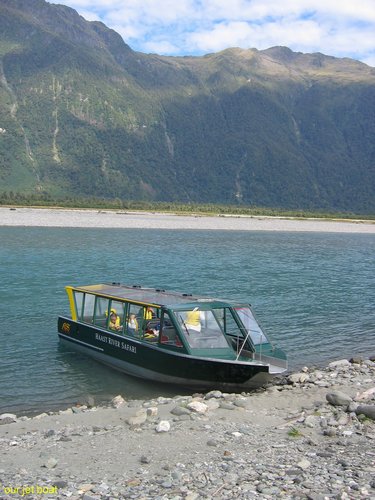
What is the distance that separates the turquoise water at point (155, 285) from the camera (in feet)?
57.1

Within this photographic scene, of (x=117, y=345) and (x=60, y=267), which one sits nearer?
(x=117, y=345)

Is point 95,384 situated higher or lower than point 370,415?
lower

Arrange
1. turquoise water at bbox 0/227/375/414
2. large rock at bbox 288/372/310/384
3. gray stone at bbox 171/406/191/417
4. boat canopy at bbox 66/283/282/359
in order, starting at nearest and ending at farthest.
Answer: gray stone at bbox 171/406/191/417 → large rock at bbox 288/372/310/384 → boat canopy at bbox 66/283/282/359 → turquoise water at bbox 0/227/375/414

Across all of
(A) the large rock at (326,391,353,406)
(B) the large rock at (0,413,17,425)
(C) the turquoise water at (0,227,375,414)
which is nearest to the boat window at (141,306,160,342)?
(C) the turquoise water at (0,227,375,414)

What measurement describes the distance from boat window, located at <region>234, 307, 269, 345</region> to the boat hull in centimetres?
152

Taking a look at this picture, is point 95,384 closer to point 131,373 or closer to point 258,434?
point 131,373

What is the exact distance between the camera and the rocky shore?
862 centimetres

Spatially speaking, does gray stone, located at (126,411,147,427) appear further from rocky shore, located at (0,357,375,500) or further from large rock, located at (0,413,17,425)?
large rock, located at (0,413,17,425)

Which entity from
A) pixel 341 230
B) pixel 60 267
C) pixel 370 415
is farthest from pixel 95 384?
pixel 341 230

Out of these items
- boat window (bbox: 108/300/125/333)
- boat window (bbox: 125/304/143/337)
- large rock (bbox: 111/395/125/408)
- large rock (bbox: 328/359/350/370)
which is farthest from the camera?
boat window (bbox: 108/300/125/333)

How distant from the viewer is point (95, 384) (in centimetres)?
1727

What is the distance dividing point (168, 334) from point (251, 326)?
8.40 ft

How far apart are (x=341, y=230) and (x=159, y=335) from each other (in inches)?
4026

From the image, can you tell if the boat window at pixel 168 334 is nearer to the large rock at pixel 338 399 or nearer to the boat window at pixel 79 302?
the large rock at pixel 338 399
